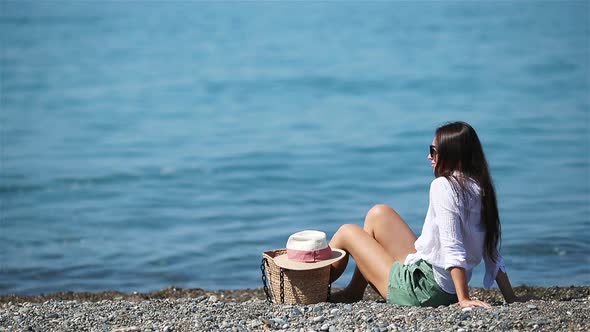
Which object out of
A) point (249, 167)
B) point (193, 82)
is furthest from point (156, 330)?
point (193, 82)

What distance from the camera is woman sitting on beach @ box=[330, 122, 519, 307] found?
515 cm

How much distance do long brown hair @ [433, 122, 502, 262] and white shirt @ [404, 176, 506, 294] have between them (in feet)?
0.12

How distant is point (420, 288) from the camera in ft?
17.9

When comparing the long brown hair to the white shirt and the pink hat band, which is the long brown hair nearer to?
the white shirt

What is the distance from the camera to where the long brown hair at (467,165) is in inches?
205

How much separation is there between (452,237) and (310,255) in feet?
3.43

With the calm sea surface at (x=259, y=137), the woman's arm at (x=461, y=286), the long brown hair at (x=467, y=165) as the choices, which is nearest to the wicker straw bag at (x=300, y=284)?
the woman's arm at (x=461, y=286)

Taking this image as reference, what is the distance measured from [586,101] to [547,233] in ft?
31.2

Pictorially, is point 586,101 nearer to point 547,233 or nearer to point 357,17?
point 547,233

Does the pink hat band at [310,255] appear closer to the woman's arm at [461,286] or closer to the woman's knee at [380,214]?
the woman's knee at [380,214]

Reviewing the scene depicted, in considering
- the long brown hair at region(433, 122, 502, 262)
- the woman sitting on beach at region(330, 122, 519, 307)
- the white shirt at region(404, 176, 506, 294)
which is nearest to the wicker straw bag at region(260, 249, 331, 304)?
the woman sitting on beach at region(330, 122, 519, 307)

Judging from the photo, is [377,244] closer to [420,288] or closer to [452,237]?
[420,288]

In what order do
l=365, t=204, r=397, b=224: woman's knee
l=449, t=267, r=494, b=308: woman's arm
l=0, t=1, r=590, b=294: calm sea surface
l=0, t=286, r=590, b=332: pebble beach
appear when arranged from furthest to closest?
l=0, t=1, r=590, b=294: calm sea surface < l=365, t=204, r=397, b=224: woman's knee < l=449, t=267, r=494, b=308: woman's arm < l=0, t=286, r=590, b=332: pebble beach

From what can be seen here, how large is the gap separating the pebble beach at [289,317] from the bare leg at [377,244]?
255 millimetres
